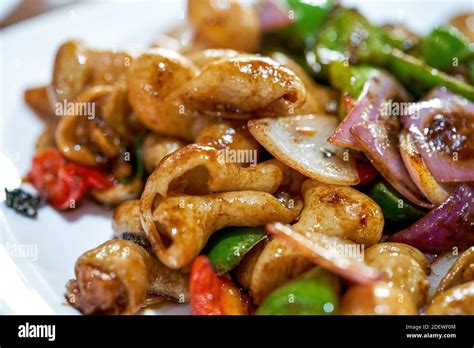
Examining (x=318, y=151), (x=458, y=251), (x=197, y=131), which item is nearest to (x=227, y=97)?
(x=197, y=131)

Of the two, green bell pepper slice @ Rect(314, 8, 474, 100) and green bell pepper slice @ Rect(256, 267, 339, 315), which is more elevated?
green bell pepper slice @ Rect(314, 8, 474, 100)

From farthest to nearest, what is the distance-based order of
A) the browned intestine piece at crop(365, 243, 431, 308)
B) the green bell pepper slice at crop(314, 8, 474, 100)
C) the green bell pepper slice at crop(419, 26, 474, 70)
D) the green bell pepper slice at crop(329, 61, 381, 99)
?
1. the green bell pepper slice at crop(419, 26, 474, 70)
2. the green bell pepper slice at crop(314, 8, 474, 100)
3. the green bell pepper slice at crop(329, 61, 381, 99)
4. the browned intestine piece at crop(365, 243, 431, 308)

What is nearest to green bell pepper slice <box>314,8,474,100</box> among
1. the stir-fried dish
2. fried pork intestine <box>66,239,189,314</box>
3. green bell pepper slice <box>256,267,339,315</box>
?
the stir-fried dish

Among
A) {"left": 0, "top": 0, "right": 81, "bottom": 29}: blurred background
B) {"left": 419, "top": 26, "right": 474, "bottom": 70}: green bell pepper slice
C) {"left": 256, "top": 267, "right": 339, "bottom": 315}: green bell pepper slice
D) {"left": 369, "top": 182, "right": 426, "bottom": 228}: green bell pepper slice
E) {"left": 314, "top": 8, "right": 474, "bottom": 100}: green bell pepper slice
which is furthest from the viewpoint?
{"left": 0, "top": 0, "right": 81, "bottom": 29}: blurred background

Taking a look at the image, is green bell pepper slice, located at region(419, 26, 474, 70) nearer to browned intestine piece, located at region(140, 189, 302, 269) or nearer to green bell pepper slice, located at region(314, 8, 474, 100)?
green bell pepper slice, located at region(314, 8, 474, 100)

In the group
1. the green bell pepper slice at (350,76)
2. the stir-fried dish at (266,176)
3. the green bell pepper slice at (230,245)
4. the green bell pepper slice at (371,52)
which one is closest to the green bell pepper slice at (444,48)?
the stir-fried dish at (266,176)

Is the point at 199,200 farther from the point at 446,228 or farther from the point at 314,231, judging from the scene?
the point at 446,228

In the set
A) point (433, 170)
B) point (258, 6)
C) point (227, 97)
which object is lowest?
point (433, 170)

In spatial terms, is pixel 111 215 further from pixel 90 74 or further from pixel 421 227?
pixel 421 227
